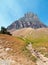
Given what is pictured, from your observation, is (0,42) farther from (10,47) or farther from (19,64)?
(19,64)

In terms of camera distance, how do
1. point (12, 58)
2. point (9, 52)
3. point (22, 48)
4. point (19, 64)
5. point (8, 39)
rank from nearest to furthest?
point (19, 64), point (12, 58), point (9, 52), point (22, 48), point (8, 39)

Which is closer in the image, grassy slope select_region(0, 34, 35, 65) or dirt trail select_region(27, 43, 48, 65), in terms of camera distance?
grassy slope select_region(0, 34, 35, 65)

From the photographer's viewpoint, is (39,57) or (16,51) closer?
(39,57)

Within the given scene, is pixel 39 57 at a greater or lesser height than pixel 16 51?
lesser

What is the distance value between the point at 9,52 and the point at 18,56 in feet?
10.5

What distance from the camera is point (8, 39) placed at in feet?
178

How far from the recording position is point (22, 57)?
42.9 m

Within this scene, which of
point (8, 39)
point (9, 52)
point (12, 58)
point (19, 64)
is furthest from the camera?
point (8, 39)

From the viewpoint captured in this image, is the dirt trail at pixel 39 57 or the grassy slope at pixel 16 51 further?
the dirt trail at pixel 39 57

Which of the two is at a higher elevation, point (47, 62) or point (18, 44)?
point (18, 44)

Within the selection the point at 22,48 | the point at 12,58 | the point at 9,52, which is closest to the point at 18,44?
the point at 22,48

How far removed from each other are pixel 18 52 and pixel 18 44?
5827 millimetres

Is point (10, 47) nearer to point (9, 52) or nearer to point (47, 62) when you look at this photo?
point (9, 52)

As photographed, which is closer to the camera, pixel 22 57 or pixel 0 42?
pixel 22 57
